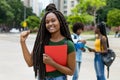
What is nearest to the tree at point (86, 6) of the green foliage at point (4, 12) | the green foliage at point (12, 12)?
the green foliage at point (4, 12)

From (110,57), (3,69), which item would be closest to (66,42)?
(110,57)

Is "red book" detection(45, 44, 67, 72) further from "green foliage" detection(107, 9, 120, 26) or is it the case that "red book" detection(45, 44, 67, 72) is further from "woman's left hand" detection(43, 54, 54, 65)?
"green foliage" detection(107, 9, 120, 26)

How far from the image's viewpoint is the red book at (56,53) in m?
3.59

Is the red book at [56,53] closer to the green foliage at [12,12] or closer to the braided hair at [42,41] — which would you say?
the braided hair at [42,41]

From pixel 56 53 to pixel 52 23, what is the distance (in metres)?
0.26

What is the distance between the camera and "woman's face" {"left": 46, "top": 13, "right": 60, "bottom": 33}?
358 cm

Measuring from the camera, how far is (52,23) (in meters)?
3.59

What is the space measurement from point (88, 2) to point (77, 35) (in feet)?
158

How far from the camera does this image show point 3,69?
12023 millimetres

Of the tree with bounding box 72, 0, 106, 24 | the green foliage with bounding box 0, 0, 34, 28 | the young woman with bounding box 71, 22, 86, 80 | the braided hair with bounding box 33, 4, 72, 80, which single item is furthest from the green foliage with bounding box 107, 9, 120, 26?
the braided hair with bounding box 33, 4, 72, 80

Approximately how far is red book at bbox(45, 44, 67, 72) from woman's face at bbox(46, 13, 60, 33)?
5.8 inches

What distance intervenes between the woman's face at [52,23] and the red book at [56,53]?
147 millimetres

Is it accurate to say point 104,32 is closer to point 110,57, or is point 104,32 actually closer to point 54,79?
point 110,57

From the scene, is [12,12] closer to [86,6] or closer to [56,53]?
[86,6]
